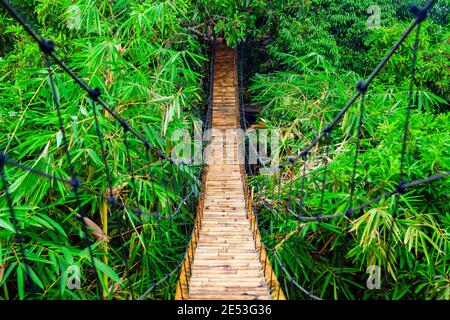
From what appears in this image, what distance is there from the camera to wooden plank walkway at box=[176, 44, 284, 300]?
2357 millimetres

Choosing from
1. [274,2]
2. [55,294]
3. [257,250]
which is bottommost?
[55,294]

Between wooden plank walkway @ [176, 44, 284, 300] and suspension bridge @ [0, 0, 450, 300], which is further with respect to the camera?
wooden plank walkway @ [176, 44, 284, 300]

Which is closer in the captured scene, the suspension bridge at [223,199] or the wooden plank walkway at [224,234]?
the suspension bridge at [223,199]

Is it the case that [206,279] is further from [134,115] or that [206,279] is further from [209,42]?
[209,42]

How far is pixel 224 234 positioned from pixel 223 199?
69 cm

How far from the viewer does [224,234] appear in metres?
3.12

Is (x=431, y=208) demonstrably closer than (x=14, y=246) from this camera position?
No

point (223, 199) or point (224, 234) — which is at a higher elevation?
point (223, 199)

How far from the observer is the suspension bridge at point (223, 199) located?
5.59ft

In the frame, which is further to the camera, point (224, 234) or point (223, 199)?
point (223, 199)

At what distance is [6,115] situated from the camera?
291cm

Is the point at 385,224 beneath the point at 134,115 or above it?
beneath
